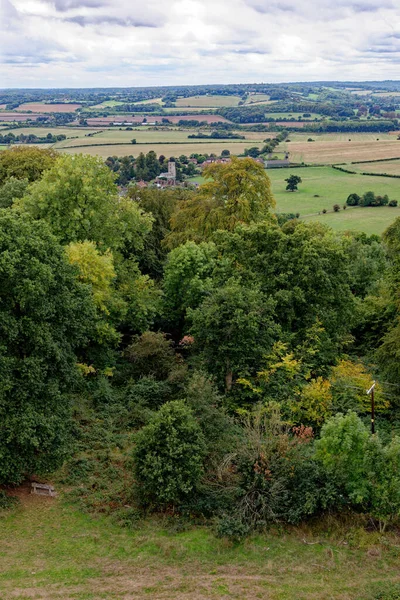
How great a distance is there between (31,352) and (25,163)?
28.9m

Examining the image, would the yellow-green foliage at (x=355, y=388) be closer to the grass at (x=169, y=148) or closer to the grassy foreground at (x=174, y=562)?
the grassy foreground at (x=174, y=562)

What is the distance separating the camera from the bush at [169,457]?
19750 millimetres

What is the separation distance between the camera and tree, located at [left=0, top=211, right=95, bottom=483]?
20.0m

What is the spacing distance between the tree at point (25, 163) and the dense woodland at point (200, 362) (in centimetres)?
700

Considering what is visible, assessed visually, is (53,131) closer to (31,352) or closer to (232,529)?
(31,352)

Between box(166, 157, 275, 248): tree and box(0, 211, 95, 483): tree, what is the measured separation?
18672 mm

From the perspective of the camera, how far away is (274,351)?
27.1 m

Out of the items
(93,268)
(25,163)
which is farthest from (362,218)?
(93,268)

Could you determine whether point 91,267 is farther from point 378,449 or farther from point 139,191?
point 139,191

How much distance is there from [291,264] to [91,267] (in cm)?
1061

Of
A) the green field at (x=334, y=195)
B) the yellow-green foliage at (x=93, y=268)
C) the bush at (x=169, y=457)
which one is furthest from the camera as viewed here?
the green field at (x=334, y=195)

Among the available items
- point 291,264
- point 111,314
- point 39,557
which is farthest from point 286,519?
point 111,314

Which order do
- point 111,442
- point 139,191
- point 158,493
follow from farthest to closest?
1. point 139,191
2. point 111,442
3. point 158,493

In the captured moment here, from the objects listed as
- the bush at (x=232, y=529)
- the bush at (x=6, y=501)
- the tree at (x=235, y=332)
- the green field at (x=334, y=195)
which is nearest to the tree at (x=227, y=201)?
the tree at (x=235, y=332)
